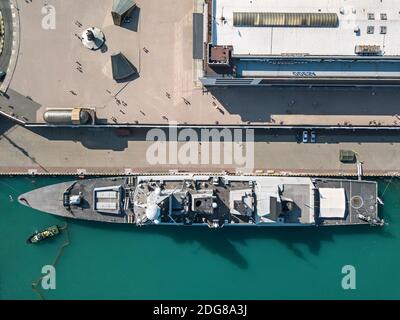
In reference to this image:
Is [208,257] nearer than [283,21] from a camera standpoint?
No

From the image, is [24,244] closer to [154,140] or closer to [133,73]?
[154,140]

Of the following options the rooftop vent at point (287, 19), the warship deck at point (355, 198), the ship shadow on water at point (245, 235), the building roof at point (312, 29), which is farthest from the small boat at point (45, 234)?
the rooftop vent at point (287, 19)

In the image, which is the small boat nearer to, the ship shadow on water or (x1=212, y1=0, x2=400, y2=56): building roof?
the ship shadow on water

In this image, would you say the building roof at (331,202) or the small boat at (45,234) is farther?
the small boat at (45,234)

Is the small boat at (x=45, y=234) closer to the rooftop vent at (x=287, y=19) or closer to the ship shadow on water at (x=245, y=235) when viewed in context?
the ship shadow on water at (x=245, y=235)

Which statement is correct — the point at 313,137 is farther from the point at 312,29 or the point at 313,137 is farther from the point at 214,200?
the point at 214,200

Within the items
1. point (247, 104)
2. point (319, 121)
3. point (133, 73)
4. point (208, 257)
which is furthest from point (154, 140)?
point (319, 121)
